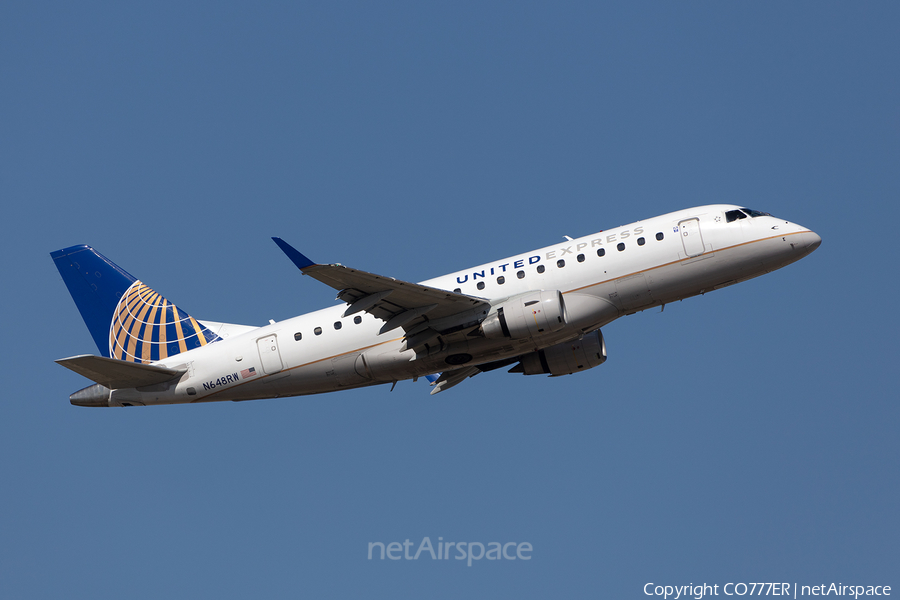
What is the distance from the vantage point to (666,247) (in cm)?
3384

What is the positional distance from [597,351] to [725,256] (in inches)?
280

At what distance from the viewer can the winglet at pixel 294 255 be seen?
90.8 ft

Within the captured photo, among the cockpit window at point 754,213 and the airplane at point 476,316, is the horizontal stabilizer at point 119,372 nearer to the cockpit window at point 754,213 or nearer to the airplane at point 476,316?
the airplane at point 476,316

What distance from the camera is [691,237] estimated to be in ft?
111

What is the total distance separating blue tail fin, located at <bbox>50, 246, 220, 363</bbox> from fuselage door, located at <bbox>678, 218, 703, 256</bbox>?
2003 cm

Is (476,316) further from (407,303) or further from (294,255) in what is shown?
(294,255)

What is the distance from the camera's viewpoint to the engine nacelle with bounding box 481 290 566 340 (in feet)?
106

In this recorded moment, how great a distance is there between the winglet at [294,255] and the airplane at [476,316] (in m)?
2.21

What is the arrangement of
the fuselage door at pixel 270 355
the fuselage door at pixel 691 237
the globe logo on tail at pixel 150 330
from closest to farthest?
the fuselage door at pixel 691 237 < the fuselage door at pixel 270 355 < the globe logo on tail at pixel 150 330

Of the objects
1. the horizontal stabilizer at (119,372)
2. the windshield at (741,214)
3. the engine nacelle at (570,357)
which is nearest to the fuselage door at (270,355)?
the horizontal stabilizer at (119,372)

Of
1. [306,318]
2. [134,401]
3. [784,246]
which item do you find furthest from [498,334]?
[134,401]

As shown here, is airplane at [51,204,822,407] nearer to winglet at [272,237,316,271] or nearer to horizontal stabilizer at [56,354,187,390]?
horizontal stabilizer at [56,354,187,390]

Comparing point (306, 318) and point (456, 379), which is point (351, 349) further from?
point (456, 379)

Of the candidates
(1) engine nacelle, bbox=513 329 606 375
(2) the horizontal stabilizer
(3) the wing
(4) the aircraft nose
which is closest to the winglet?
(3) the wing
